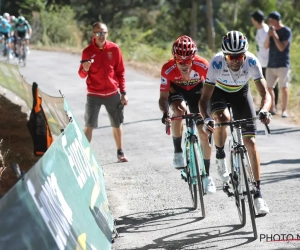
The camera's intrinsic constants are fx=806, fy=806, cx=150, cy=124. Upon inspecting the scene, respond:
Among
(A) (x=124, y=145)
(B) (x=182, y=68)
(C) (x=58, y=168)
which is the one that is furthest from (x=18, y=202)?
(A) (x=124, y=145)

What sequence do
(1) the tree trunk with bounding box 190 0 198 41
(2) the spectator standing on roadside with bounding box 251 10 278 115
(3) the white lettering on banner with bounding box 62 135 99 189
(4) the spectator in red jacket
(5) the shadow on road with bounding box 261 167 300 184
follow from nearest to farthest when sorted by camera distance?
1. (3) the white lettering on banner with bounding box 62 135 99 189
2. (5) the shadow on road with bounding box 261 167 300 184
3. (4) the spectator in red jacket
4. (2) the spectator standing on roadside with bounding box 251 10 278 115
5. (1) the tree trunk with bounding box 190 0 198 41

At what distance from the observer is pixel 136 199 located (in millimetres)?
10047

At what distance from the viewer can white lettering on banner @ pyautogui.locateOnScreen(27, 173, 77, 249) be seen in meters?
5.24

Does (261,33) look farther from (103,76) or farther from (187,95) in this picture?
(187,95)

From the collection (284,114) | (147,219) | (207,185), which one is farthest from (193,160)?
(284,114)

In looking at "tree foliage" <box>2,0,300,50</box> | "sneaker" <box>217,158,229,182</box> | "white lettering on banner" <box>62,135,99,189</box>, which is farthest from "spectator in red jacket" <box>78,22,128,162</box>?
"tree foliage" <box>2,0,300,50</box>

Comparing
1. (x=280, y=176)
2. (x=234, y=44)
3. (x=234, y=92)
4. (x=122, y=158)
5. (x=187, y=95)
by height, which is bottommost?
(x=122, y=158)

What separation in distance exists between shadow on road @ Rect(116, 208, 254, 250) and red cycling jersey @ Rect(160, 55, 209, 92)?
Answer: 4.74 ft

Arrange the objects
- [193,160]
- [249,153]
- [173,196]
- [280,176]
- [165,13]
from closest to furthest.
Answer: [249,153] → [193,160] → [173,196] → [280,176] → [165,13]

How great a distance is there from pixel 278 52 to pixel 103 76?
5.25 meters

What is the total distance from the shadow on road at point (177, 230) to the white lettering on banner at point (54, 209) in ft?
6.44

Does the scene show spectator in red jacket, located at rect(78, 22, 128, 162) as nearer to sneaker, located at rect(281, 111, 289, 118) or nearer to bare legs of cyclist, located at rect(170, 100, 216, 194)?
bare legs of cyclist, located at rect(170, 100, 216, 194)

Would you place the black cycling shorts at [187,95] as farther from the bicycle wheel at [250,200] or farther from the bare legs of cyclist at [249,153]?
the bicycle wheel at [250,200]

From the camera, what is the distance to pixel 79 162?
746cm
